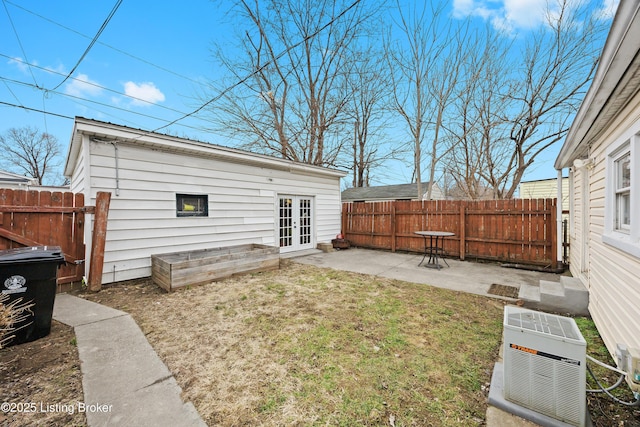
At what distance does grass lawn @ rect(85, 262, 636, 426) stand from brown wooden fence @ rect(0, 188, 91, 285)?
892 mm

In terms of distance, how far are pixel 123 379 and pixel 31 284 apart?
1.67 meters

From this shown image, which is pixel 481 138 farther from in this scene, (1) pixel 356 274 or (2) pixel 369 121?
(1) pixel 356 274

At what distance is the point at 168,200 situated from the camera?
554cm

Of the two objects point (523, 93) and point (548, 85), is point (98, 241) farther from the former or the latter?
point (548, 85)

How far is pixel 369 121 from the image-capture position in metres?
15.8

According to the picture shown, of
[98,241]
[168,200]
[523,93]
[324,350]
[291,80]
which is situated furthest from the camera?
[291,80]

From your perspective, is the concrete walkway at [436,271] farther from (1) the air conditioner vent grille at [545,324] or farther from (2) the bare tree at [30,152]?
(2) the bare tree at [30,152]

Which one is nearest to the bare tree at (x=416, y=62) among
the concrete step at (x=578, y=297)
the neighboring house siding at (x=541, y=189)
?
the concrete step at (x=578, y=297)

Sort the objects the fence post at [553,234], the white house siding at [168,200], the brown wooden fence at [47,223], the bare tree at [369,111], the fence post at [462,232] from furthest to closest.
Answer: the bare tree at [369,111], the fence post at [462,232], the fence post at [553,234], the white house siding at [168,200], the brown wooden fence at [47,223]

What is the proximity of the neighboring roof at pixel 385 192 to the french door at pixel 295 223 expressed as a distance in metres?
10.3

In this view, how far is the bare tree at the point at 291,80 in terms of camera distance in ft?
39.6

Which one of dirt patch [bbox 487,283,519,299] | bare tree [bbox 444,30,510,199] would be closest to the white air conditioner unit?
dirt patch [bbox 487,283,519,299]

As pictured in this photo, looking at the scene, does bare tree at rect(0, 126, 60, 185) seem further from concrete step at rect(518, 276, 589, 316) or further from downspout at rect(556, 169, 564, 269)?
downspout at rect(556, 169, 564, 269)

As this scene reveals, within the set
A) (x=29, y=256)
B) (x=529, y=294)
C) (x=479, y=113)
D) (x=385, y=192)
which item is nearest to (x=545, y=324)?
(x=529, y=294)
